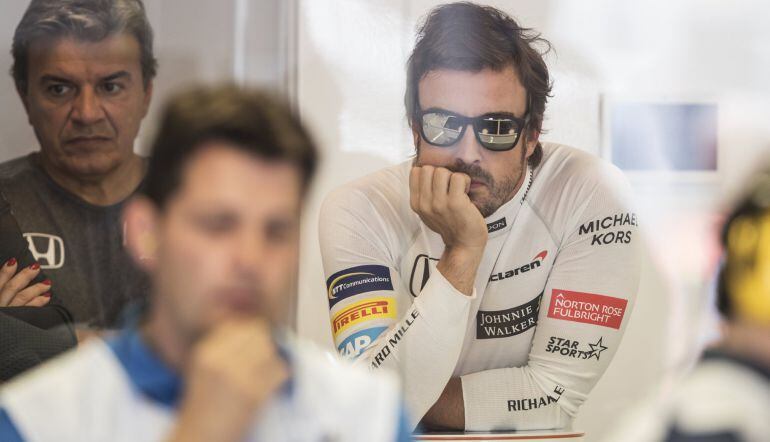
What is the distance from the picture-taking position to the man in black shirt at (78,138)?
1808 mm

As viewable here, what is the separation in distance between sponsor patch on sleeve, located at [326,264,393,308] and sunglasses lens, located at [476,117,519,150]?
0.34m

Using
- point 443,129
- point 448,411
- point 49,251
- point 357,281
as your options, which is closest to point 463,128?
point 443,129

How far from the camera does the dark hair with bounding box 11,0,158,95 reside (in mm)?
1828

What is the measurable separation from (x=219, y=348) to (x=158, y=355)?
3.5 inches

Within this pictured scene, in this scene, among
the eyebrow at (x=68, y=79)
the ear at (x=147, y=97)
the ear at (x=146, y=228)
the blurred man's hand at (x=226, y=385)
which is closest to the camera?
the blurred man's hand at (x=226, y=385)

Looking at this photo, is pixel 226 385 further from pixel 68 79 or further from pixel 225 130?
pixel 68 79

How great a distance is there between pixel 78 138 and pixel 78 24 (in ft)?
0.77

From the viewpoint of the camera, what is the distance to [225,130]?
115 cm

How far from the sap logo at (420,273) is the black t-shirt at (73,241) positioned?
1.87 ft

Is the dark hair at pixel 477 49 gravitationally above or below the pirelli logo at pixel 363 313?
above

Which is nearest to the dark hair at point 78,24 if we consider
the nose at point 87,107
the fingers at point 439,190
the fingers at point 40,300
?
the nose at point 87,107

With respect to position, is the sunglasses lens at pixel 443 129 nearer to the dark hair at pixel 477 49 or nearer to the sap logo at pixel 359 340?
the dark hair at pixel 477 49

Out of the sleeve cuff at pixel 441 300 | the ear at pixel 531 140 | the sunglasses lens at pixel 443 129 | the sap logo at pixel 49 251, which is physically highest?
the sunglasses lens at pixel 443 129

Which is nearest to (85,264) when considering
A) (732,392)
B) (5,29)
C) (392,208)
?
(5,29)
